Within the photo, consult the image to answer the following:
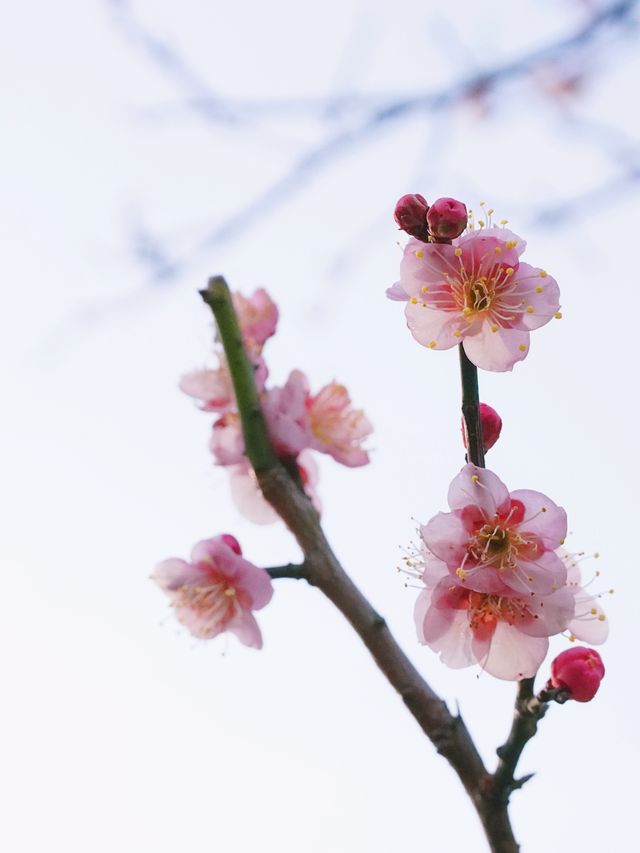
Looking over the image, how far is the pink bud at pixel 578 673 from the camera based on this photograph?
1162 mm

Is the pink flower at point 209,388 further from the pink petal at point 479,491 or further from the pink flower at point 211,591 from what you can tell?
the pink petal at point 479,491

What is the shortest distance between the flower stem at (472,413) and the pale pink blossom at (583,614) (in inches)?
10.0

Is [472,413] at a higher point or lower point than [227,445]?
lower

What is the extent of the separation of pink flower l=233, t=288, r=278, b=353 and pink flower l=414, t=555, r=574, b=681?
0.39 metres

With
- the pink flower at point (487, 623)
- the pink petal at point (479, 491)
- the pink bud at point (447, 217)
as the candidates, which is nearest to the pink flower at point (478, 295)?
the pink bud at point (447, 217)

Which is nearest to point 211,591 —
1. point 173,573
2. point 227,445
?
point 173,573

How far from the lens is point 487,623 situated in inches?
48.2

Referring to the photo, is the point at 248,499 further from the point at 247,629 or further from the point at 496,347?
the point at 496,347

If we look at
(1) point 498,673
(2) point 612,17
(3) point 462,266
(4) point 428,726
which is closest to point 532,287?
(3) point 462,266

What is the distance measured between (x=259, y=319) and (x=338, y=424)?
20cm

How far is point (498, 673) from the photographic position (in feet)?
3.84

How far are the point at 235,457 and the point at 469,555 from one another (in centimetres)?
33

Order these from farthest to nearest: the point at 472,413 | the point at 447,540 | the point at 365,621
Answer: the point at 447,540
the point at 472,413
the point at 365,621

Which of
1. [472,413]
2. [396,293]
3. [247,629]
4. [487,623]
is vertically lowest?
[487,623]
